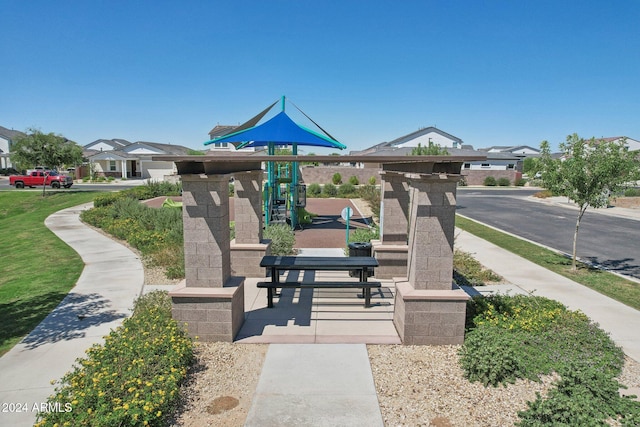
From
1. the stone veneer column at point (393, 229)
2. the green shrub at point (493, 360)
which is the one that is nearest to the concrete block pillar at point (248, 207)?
the stone veneer column at point (393, 229)

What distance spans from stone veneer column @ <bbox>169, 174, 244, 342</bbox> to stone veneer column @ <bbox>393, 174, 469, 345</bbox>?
2.80 m

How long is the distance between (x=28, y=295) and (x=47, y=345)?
125 inches

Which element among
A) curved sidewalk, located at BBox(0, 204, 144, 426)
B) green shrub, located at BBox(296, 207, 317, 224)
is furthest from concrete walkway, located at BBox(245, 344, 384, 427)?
green shrub, located at BBox(296, 207, 317, 224)

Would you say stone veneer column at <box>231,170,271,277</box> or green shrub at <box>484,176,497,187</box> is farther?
green shrub at <box>484,176,497,187</box>

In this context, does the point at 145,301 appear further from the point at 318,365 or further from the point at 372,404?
the point at 372,404

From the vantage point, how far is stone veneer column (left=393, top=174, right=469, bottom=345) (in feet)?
20.0

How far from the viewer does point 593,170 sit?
10.8 m

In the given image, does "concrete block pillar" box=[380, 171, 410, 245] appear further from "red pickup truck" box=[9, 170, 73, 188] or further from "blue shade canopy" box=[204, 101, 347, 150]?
"red pickup truck" box=[9, 170, 73, 188]

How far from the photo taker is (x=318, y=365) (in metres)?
5.54

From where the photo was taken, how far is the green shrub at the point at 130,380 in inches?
154

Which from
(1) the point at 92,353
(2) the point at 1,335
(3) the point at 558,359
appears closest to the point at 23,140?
(2) the point at 1,335

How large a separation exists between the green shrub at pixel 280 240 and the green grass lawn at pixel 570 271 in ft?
24.4

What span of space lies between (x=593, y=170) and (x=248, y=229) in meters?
9.20

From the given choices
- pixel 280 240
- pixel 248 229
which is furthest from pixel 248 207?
pixel 280 240
